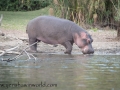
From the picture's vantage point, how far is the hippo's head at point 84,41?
9.63 metres

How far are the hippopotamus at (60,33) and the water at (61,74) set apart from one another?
1.12 m

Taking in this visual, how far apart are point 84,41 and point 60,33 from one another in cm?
58

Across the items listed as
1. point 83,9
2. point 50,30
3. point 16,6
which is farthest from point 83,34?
point 16,6

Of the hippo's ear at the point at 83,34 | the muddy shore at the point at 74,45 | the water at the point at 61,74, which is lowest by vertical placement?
the muddy shore at the point at 74,45

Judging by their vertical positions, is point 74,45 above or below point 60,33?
below

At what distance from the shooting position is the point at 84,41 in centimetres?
976

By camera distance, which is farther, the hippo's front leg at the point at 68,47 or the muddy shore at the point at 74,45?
the muddy shore at the point at 74,45

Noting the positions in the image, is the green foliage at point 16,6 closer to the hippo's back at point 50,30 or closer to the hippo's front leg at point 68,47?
the hippo's back at point 50,30

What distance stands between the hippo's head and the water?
974mm

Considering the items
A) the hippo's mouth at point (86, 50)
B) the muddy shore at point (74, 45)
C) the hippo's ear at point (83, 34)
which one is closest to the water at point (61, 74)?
the hippo's mouth at point (86, 50)

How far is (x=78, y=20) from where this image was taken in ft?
45.3

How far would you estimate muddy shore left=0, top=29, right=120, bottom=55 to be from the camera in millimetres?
10202

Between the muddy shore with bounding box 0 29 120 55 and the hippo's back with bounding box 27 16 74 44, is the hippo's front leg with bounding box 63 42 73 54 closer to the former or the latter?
the hippo's back with bounding box 27 16 74 44

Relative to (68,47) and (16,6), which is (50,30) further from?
(16,6)
